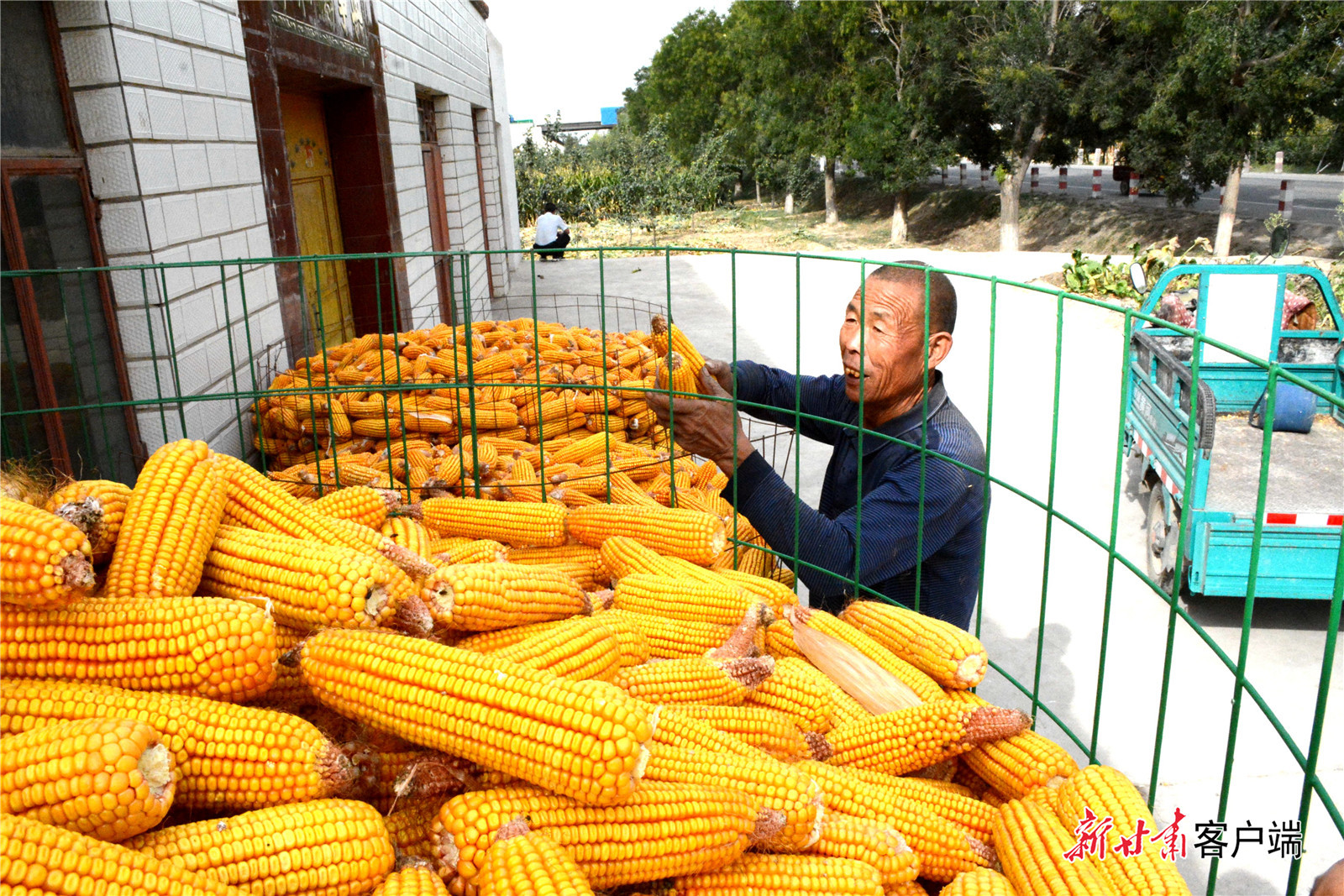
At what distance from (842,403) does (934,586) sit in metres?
0.90

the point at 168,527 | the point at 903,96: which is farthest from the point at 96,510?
the point at 903,96

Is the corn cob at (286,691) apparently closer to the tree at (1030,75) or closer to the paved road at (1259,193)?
the tree at (1030,75)

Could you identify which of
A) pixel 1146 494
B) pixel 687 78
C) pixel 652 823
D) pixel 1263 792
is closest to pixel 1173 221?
pixel 1146 494

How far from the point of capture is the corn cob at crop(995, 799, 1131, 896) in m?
1.94

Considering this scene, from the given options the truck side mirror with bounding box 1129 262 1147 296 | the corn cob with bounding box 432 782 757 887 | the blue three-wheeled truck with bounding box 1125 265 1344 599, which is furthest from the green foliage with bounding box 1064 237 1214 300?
the corn cob with bounding box 432 782 757 887

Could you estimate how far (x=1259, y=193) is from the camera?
30109mm

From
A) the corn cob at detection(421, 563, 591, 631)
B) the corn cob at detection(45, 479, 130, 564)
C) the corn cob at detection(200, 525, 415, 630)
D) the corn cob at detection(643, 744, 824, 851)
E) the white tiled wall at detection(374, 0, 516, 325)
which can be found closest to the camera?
the corn cob at detection(643, 744, 824, 851)

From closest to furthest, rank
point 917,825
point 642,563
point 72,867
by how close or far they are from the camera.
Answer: point 72,867
point 917,825
point 642,563

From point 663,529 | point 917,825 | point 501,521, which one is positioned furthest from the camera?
point 501,521

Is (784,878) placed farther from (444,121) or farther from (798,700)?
(444,121)

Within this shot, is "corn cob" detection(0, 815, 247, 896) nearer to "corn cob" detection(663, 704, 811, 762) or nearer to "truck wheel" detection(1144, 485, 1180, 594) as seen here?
"corn cob" detection(663, 704, 811, 762)

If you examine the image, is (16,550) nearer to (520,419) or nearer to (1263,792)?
(520,419)

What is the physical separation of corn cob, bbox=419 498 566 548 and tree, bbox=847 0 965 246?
91.2ft

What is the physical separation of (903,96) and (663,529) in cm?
2940
